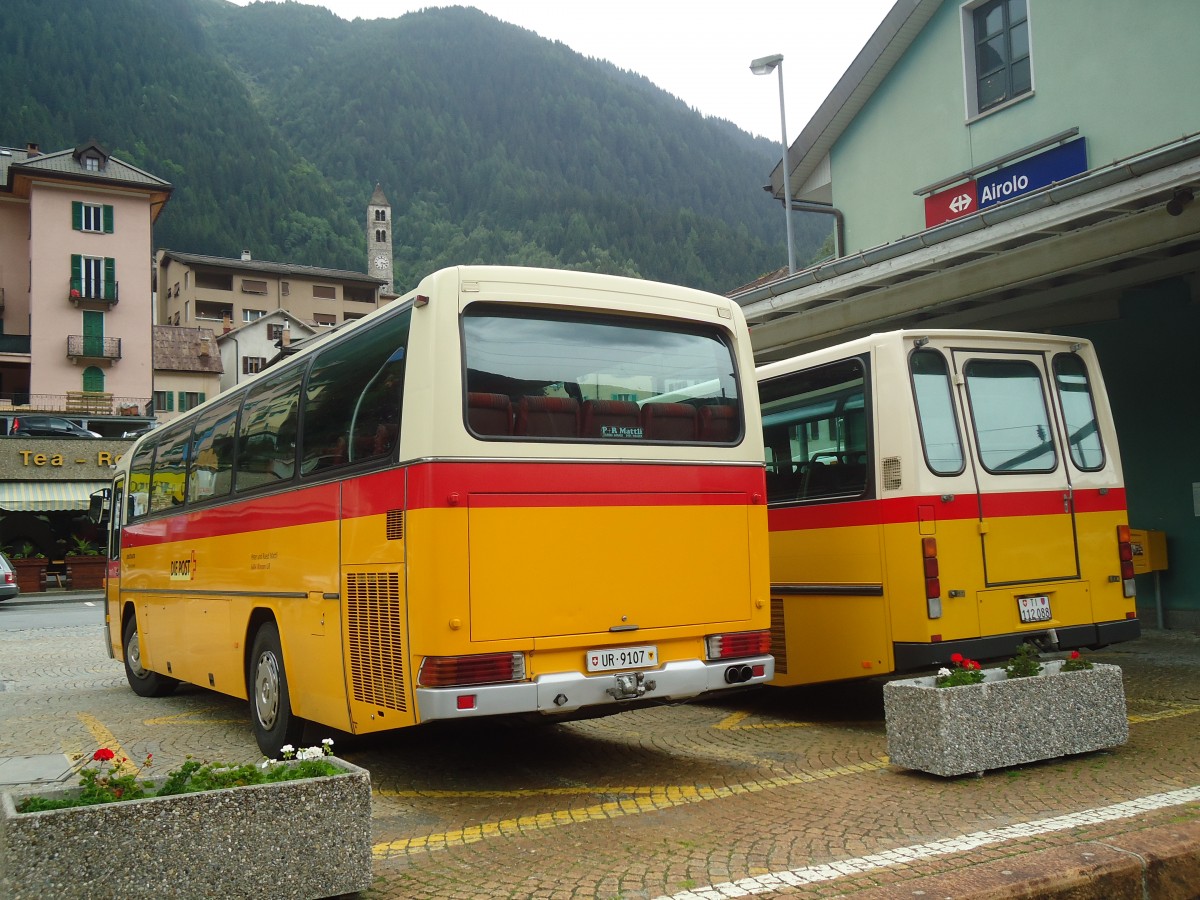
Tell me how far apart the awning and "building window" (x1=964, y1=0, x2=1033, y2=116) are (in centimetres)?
3164

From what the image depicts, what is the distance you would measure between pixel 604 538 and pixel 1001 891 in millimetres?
2914

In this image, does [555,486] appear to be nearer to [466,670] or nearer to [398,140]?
[466,670]

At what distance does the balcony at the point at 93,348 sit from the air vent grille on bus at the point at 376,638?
186 feet

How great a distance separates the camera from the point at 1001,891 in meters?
4.32

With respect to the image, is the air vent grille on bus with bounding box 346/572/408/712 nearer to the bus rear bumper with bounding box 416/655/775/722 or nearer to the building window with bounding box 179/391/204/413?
the bus rear bumper with bounding box 416/655/775/722

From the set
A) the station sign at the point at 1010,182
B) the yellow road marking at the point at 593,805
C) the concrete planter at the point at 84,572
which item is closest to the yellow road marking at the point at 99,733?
the yellow road marking at the point at 593,805

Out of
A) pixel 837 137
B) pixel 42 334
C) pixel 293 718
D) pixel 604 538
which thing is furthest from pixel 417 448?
pixel 42 334

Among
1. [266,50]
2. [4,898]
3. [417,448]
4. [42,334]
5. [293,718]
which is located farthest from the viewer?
[266,50]

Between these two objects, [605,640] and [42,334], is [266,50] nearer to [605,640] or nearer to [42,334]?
[42,334]

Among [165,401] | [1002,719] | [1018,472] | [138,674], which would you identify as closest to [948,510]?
[1018,472]

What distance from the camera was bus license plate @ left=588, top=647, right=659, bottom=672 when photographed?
638 centimetres

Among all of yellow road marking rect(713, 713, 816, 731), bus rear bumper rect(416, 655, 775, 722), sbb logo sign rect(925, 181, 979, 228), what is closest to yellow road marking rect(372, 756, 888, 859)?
bus rear bumper rect(416, 655, 775, 722)

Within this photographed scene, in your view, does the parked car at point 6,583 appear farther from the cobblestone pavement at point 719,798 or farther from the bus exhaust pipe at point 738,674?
the bus exhaust pipe at point 738,674

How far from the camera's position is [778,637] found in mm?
9195
